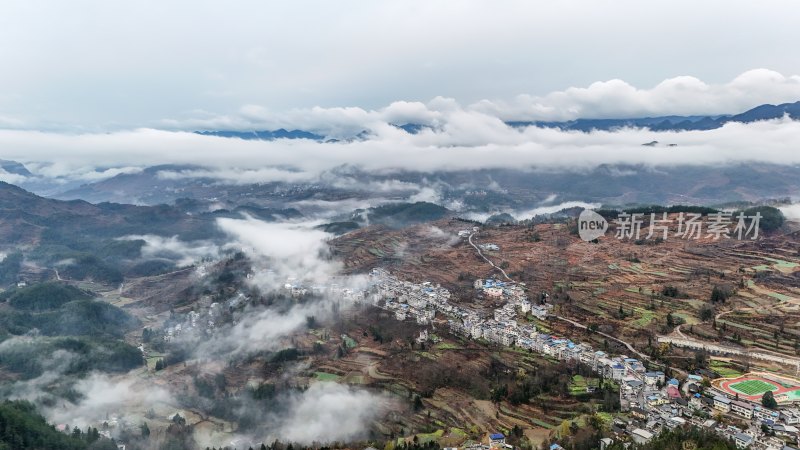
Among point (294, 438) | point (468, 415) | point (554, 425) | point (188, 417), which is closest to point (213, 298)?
point (188, 417)

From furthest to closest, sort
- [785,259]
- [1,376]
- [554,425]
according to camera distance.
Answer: [785,259], [1,376], [554,425]

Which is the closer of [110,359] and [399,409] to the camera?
[399,409]

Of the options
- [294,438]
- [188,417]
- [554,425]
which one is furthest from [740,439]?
[188,417]

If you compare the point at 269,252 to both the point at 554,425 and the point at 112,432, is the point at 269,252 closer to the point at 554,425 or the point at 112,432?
the point at 112,432

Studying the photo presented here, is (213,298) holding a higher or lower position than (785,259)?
lower

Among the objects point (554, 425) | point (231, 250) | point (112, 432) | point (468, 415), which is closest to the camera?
point (554, 425)

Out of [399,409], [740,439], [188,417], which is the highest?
[740,439]
